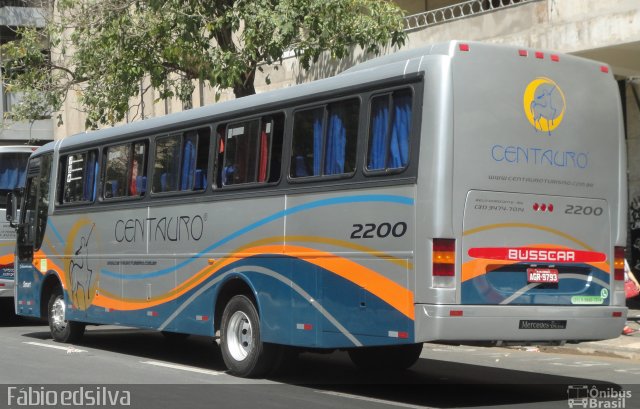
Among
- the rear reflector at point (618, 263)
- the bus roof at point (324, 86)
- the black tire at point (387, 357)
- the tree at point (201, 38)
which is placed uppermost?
the tree at point (201, 38)

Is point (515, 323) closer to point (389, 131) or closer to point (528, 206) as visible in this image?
point (528, 206)

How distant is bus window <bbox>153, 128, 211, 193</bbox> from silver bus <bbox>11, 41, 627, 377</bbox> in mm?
53

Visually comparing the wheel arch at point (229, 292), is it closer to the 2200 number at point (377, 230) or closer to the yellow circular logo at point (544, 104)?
the 2200 number at point (377, 230)

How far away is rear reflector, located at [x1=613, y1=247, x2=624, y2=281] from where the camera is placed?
35.9 feet

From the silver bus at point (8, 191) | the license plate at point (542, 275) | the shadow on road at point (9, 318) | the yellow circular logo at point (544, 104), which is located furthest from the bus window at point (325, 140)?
the shadow on road at point (9, 318)

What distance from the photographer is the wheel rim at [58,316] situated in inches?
663

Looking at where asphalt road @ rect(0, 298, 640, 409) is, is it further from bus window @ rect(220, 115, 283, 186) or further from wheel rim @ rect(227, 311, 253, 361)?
bus window @ rect(220, 115, 283, 186)

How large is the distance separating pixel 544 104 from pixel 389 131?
1514 millimetres

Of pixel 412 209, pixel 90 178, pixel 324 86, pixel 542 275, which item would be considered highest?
pixel 324 86

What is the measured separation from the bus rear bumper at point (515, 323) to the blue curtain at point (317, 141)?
2.13 metres

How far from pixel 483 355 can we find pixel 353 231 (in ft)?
17.8

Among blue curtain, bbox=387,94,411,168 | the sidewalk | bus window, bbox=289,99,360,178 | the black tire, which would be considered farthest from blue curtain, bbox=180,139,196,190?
the sidewalk

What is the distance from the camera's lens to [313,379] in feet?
40.8

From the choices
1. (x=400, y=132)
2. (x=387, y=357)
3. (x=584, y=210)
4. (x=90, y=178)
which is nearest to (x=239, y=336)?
(x=387, y=357)
